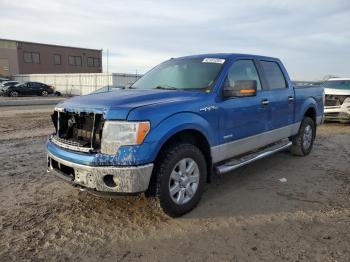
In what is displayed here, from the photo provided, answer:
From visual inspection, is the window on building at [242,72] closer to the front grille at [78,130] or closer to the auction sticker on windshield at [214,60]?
the auction sticker on windshield at [214,60]

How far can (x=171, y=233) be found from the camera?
11.7 feet

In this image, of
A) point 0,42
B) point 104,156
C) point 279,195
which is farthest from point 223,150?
point 0,42

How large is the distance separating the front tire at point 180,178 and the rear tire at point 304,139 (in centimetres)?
327

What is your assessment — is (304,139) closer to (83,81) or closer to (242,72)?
(242,72)

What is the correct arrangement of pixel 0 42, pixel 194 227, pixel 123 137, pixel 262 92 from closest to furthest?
pixel 123 137, pixel 194 227, pixel 262 92, pixel 0 42

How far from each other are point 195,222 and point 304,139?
12.8 ft

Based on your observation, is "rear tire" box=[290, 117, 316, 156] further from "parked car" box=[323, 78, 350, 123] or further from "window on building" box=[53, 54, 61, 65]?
"window on building" box=[53, 54, 61, 65]

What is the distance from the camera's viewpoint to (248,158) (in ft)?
16.0

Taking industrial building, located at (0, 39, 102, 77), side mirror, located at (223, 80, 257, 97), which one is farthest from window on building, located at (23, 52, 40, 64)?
side mirror, located at (223, 80, 257, 97)

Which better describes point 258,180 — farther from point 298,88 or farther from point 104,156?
point 104,156

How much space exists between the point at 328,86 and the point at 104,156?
10829mm

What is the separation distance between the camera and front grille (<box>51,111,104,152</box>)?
141 inches

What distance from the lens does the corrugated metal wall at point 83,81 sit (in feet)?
110

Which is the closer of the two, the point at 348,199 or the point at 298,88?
the point at 348,199
